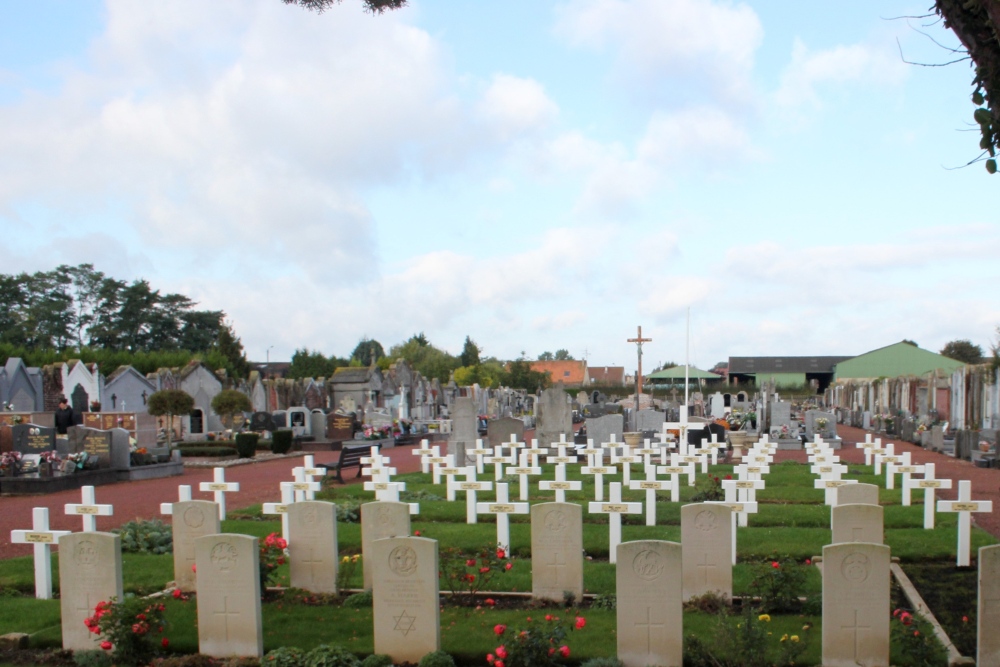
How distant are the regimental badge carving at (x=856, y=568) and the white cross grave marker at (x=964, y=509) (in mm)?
4221

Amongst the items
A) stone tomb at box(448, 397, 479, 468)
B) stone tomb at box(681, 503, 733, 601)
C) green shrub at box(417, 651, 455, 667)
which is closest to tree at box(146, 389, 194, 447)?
stone tomb at box(448, 397, 479, 468)

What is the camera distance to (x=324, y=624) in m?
8.05

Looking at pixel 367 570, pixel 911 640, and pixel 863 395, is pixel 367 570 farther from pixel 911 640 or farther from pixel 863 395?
pixel 863 395

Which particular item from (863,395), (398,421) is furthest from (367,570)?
(863,395)

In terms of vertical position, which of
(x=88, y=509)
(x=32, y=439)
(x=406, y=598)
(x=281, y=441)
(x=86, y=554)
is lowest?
(x=281, y=441)

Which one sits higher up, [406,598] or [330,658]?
[406,598]

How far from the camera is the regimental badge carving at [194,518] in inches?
375

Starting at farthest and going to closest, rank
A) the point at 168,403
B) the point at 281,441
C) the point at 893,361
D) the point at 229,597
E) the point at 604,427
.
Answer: the point at 893,361 → the point at 168,403 → the point at 281,441 → the point at 604,427 → the point at 229,597

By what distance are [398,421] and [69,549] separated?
32081 millimetres

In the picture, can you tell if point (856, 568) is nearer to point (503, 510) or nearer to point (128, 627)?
point (503, 510)

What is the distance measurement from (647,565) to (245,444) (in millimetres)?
23053

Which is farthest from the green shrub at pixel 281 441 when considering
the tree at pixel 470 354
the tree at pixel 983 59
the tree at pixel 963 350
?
the tree at pixel 963 350

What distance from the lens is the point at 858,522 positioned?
29.3ft

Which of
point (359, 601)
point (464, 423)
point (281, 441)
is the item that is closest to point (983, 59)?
point (359, 601)
